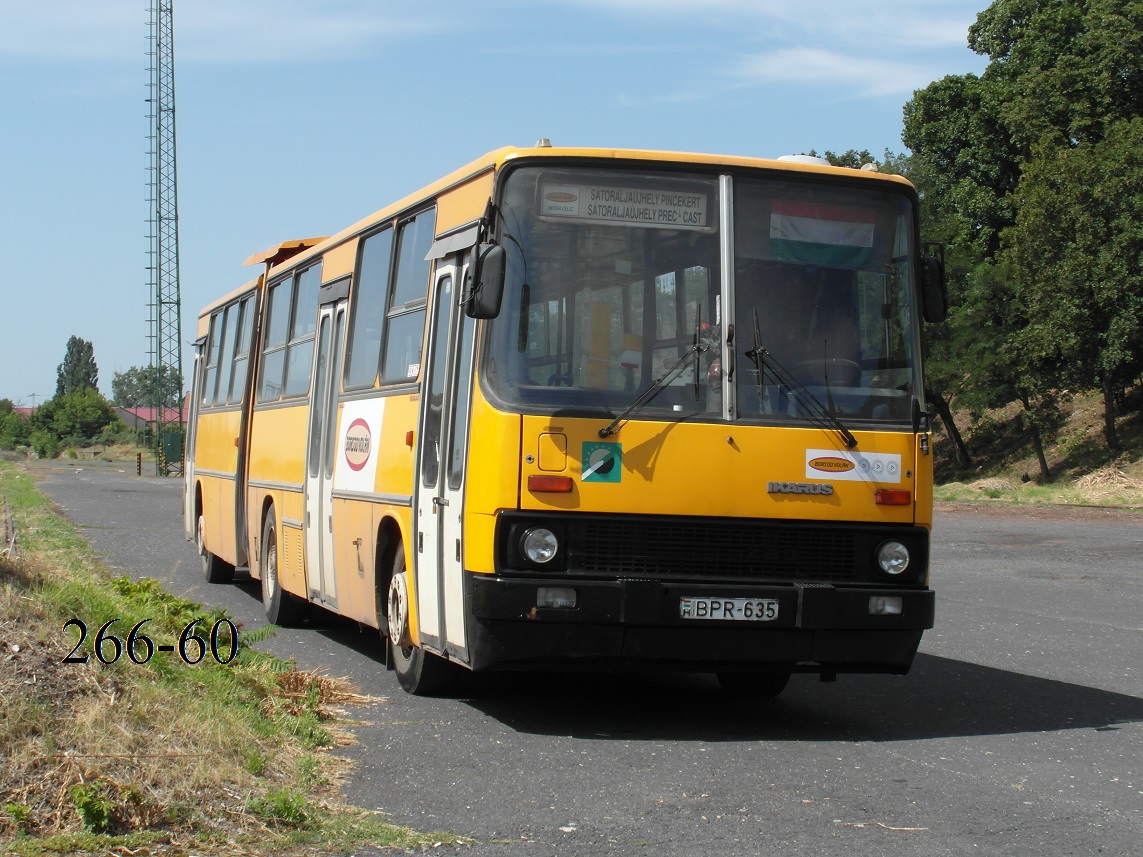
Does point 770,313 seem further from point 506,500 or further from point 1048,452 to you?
point 1048,452

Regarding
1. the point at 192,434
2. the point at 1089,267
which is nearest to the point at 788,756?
the point at 192,434

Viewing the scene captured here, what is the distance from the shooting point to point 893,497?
8.33 metres

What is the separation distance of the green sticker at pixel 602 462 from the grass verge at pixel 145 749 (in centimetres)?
187

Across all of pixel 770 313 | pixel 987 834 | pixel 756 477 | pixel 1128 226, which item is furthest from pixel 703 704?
pixel 1128 226

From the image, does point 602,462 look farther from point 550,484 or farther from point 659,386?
point 659,386

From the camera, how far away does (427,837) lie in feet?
19.2

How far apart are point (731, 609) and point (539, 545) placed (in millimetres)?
1046

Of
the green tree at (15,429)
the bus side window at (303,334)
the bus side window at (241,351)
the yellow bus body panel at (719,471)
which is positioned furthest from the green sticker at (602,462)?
the green tree at (15,429)

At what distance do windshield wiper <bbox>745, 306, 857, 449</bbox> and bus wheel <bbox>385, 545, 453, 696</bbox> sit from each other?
2.67 meters

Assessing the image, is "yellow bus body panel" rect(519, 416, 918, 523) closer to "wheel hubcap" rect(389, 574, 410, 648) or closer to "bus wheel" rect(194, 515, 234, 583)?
"wheel hubcap" rect(389, 574, 410, 648)

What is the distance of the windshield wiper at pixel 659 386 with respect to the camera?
797 cm

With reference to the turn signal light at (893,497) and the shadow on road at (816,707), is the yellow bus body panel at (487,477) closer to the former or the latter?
the shadow on road at (816,707)

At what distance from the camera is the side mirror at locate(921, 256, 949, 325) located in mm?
8625

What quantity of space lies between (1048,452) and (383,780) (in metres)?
49.3
